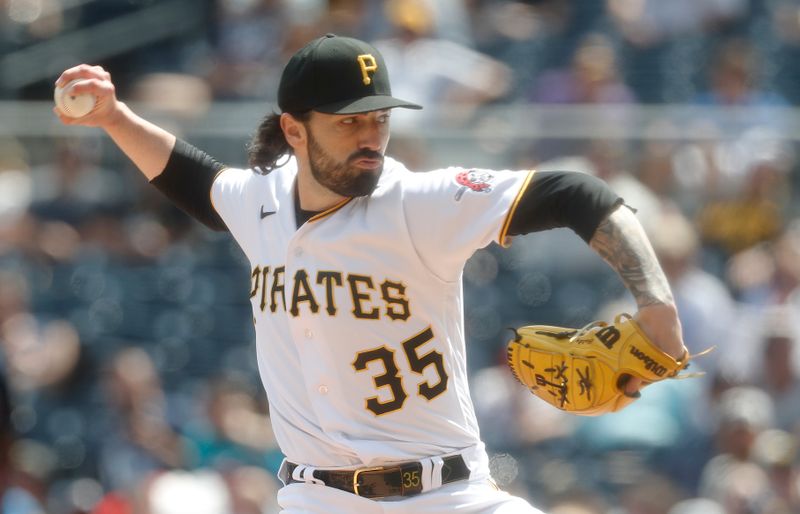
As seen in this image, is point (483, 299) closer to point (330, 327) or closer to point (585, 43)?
point (585, 43)

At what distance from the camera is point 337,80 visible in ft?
12.1

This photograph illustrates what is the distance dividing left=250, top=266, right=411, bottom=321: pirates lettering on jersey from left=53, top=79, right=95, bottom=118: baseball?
76 centimetres

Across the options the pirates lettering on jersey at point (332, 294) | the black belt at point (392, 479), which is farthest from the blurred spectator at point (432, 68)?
the black belt at point (392, 479)

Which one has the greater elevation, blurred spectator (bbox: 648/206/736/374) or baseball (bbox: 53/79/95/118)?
baseball (bbox: 53/79/95/118)

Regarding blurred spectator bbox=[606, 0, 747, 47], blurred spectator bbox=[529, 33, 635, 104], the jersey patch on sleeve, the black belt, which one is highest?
blurred spectator bbox=[606, 0, 747, 47]

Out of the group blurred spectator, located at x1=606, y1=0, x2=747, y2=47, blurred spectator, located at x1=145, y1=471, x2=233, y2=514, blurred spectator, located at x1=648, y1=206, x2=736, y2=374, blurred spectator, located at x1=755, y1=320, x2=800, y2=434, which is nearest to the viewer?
blurred spectator, located at x1=755, y1=320, x2=800, y2=434

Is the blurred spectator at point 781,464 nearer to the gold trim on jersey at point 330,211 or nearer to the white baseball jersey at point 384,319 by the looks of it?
the white baseball jersey at point 384,319

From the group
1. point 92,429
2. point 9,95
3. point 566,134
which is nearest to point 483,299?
point 566,134

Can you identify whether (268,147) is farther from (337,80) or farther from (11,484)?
(11,484)

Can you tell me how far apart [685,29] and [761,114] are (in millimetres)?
1469

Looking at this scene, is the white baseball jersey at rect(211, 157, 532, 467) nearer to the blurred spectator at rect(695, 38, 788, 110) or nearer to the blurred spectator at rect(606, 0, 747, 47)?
the blurred spectator at rect(695, 38, 788, 110)

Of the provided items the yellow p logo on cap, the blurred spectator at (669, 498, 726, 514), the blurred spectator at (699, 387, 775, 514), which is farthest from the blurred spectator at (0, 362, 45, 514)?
the yellow p logo on cap

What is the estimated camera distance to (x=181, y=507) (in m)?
6.68

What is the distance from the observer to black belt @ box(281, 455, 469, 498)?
3.60 meters
